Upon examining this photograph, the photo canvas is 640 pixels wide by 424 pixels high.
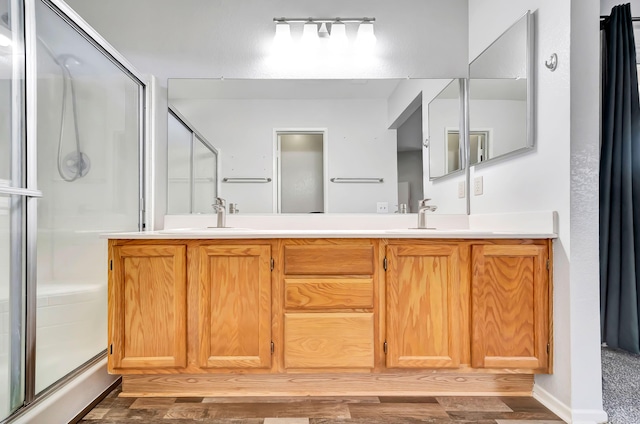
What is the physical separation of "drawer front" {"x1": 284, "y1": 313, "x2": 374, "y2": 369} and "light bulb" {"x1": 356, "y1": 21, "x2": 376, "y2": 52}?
162cm

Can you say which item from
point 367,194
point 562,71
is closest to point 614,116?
point 562,71

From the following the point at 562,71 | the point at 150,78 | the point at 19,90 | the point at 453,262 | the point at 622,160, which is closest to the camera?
the point at 19,90

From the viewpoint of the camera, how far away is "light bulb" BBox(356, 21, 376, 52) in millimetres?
2299

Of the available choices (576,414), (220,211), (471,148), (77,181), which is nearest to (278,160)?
(220,211)

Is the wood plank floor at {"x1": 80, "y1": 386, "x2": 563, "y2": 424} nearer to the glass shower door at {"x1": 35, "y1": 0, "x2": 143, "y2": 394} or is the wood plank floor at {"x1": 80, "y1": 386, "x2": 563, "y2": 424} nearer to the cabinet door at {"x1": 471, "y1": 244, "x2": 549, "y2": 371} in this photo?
the cabinet door at {"x1": 471, "y1": 244, "x2": 549, "y2": 371}

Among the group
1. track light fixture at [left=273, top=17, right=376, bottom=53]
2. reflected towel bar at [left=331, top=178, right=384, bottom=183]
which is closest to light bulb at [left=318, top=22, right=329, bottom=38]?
track light fixture at [left=273, top=17, right=376, bottom=53]

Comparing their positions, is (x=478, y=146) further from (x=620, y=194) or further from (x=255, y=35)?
(x=255, y=35)

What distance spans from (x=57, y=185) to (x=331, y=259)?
132 centimetres

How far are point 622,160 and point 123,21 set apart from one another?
2.96 m

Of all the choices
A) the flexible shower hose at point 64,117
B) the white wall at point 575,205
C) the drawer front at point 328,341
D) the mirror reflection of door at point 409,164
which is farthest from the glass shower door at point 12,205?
the white wall at point 575,205

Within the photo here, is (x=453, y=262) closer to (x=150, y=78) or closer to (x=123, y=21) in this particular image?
(x=150, y=78)

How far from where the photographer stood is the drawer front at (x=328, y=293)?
5.65 ft

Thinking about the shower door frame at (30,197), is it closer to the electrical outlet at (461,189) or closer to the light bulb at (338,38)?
the light bulb at (338,38)

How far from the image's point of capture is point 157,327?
66.6 inches
